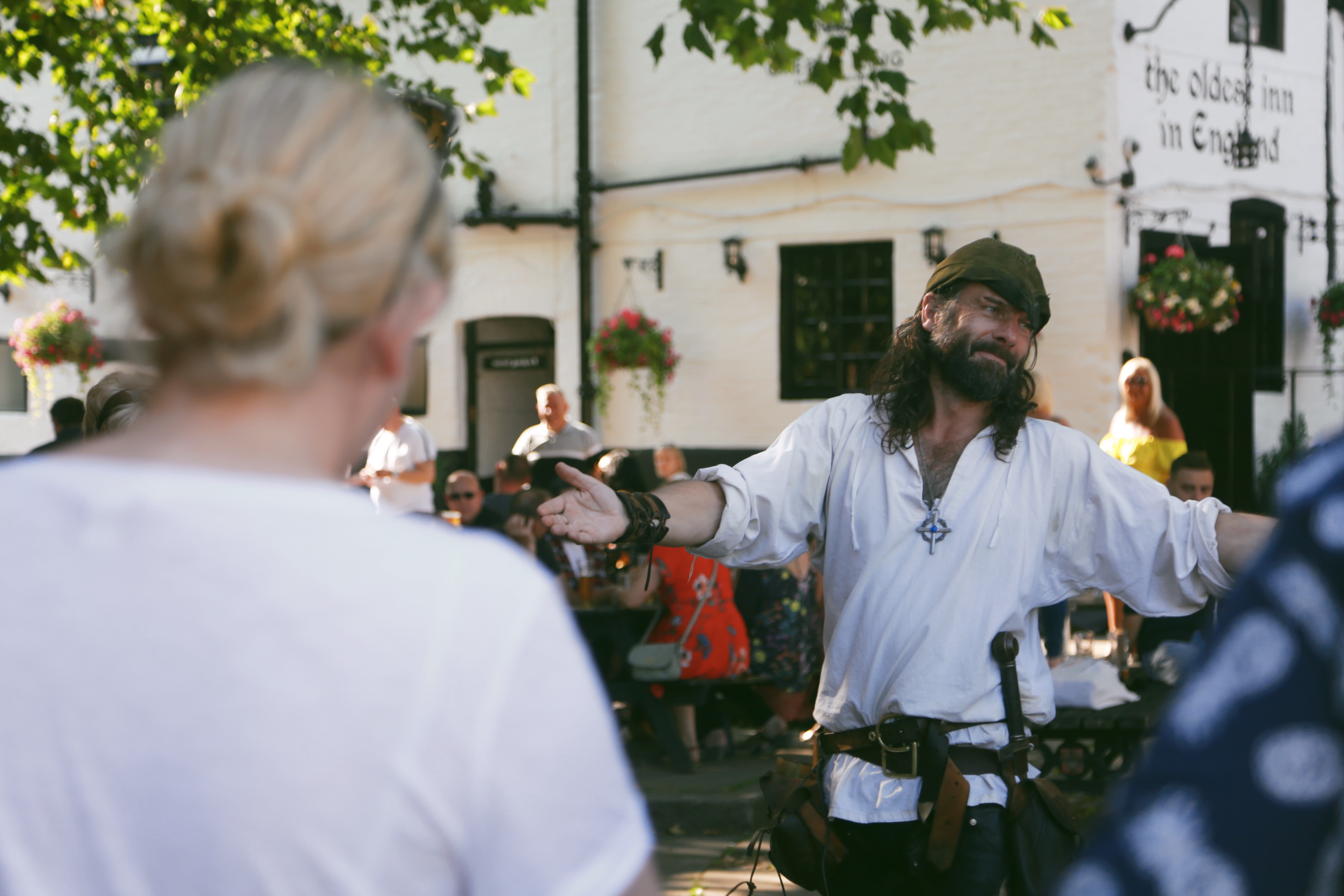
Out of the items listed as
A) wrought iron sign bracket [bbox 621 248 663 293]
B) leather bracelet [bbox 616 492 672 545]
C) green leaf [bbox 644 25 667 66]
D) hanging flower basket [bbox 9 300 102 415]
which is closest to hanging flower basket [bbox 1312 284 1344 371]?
wrought iron sign bracket [bbox 621 248 663 293]

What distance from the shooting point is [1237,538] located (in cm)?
271

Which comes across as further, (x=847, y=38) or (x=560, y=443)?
(x=560, y=443)

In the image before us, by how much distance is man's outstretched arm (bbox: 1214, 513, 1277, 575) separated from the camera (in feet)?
8.83

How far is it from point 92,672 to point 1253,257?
12713mm

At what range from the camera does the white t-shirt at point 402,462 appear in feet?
28.6

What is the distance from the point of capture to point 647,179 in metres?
13.6

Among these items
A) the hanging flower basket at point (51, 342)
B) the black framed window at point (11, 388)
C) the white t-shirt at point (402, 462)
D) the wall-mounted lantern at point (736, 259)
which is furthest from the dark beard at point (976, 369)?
the black framed window at point (11, 388)

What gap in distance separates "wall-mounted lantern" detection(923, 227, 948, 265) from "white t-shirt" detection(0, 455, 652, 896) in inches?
462

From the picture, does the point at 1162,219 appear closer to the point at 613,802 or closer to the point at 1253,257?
the point at 1253,257

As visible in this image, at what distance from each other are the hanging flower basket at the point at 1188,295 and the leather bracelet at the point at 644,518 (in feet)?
32.1

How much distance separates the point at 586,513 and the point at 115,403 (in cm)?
161

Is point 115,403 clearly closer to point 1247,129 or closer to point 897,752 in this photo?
point 897,752

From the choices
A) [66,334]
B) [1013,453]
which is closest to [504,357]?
[66,334]

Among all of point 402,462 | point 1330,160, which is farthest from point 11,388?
point 1330,160
